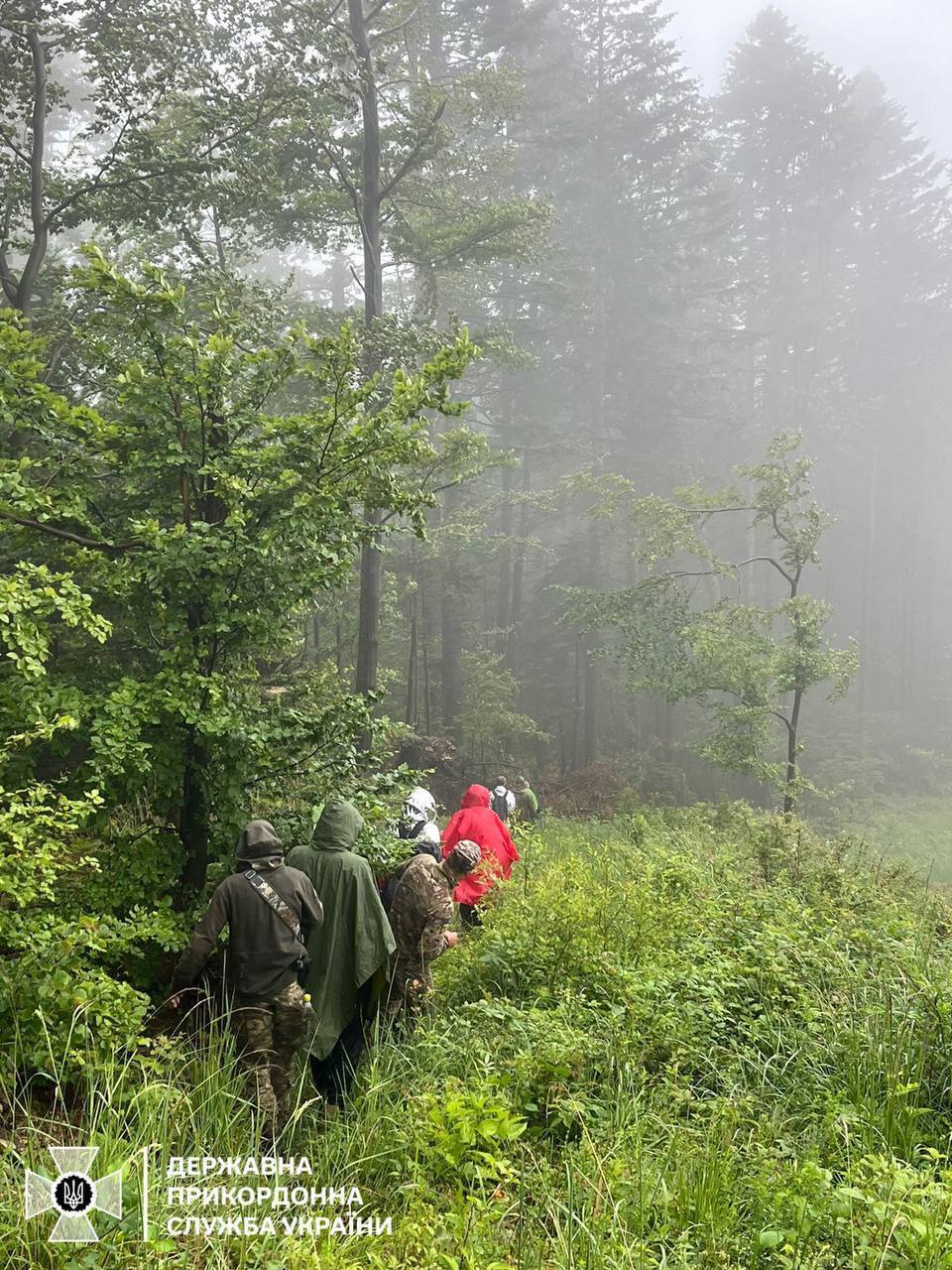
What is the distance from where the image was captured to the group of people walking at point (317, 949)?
4.12m

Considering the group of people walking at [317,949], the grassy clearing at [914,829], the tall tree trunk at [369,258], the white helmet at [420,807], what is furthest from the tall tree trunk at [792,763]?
A: the group of people walking at [317,949]

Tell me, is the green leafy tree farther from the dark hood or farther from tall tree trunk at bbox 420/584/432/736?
tall tree trunk at bbox 420/584/432/736

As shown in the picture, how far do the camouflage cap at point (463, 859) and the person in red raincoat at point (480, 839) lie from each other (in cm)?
119

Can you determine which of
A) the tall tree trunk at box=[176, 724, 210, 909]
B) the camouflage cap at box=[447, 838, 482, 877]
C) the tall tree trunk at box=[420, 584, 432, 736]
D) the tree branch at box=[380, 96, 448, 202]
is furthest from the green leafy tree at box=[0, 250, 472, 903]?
the tall tree trunk at box=[420, 584, 432, 736]

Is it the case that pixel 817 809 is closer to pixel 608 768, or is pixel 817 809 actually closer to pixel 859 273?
pixel 608 768

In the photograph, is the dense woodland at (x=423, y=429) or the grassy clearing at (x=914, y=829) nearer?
the dense woodland at (x=423, y=429)

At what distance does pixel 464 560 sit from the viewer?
2519cm

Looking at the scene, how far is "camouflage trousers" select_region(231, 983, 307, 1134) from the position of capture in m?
4.00

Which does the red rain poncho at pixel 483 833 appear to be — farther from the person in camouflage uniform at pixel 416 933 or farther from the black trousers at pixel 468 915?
the person in camouflage uniform at pixel 416 933

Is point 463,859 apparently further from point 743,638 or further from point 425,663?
point 425,663

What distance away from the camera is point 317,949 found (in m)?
4.63

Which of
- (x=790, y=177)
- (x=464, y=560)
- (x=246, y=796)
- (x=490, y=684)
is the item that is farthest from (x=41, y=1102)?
(x=790, y=177)

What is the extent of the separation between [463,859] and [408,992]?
114 cm

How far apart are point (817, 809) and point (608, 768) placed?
7.21 m
